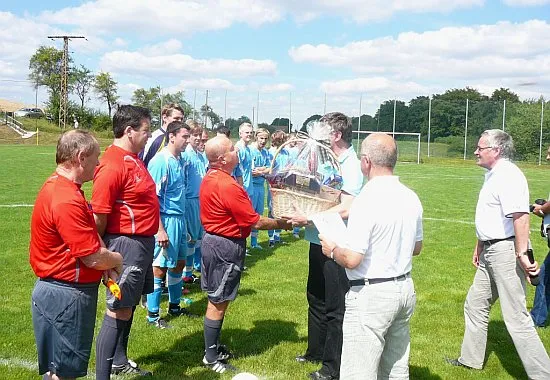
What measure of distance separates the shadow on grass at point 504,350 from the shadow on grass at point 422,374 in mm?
778

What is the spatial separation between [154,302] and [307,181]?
9.06ft

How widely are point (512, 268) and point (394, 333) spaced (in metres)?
1.80

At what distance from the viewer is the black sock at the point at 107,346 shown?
4219 millimetres

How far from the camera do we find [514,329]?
473 centimetres

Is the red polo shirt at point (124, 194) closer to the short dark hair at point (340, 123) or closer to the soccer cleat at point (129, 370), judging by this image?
the soccer cleat at point (129, 370)

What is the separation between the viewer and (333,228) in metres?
3.53

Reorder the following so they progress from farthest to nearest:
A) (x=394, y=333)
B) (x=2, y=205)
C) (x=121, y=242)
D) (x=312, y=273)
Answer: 1. (x=2, y=205)
2. (x=312, y=273)
3. (x=121, y=242)
4. (x=394, y=333)

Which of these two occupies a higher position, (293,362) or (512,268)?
(512,268)

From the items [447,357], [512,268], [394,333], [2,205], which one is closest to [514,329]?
[512,268]

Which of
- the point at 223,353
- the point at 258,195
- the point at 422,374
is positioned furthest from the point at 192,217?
the point at 422,374

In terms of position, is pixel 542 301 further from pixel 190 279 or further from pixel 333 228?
pixel 190 279

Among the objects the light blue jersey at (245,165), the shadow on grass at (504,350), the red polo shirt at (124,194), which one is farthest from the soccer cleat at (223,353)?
the light blue jersey at (245,165)

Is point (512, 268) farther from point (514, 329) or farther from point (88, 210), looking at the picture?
point (88, 210)

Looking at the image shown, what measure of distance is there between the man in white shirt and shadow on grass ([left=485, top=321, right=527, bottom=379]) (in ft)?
1.81
